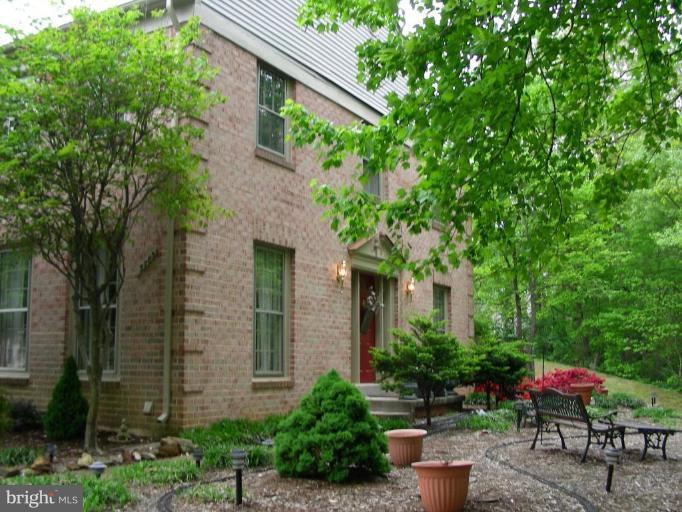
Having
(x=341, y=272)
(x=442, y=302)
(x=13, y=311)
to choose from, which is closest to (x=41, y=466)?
(x=13, y=311)

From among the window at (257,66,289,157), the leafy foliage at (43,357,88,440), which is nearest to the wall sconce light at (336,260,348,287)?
the window at (257,66,289,157)

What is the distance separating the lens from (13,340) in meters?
12.3

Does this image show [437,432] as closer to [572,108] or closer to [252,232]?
[252,232]

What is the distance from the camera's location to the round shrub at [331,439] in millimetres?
6766

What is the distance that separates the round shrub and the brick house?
3093 mm

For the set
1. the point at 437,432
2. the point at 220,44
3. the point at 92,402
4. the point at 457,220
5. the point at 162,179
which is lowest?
the point at 437,432

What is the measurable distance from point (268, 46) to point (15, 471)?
26.5 feet

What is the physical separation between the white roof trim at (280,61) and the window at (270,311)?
344cm

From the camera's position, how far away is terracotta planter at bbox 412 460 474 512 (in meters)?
5.72

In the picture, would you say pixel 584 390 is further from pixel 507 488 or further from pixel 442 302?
pixel 507 488

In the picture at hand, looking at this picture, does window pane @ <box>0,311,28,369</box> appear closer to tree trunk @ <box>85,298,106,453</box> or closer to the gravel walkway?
tree trunk @ <box>85,298,106,453</box>

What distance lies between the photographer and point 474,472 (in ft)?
25.8

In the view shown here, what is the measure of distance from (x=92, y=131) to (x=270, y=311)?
14.7 ft

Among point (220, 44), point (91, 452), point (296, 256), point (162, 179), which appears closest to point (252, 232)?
point (296, 256)
